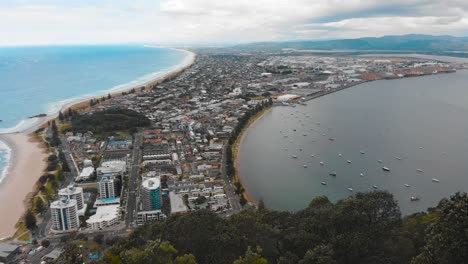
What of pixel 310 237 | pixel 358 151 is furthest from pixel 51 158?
pixel 358 151

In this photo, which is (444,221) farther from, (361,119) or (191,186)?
(361,119)

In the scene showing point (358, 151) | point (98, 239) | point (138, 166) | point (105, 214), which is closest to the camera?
point (98, 239)

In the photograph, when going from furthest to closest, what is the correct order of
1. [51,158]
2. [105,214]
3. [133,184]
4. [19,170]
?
[51,158] → [19,170] → [133,184] → [105,214]

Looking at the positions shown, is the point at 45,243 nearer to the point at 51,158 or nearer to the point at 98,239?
the point at 98,239

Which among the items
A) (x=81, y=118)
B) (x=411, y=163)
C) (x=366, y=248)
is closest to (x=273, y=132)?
(x=411, y=163)

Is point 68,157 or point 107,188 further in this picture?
point 68,157

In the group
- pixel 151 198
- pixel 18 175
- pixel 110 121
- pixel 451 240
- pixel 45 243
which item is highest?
pixel 451 240

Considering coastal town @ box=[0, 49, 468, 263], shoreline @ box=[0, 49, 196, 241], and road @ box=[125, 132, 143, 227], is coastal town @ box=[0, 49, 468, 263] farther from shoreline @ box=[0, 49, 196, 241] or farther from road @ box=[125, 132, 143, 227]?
shoreline @ box=[0, 49, 196, 241]
